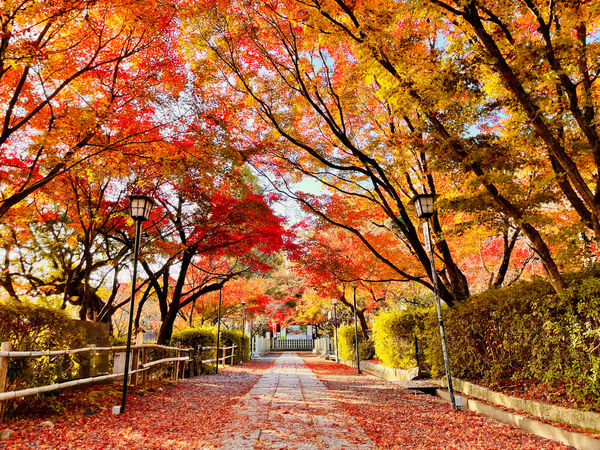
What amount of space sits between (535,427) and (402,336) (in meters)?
6.35

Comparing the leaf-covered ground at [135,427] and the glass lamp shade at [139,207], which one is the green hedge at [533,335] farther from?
the glass lamp shade at [139,207]

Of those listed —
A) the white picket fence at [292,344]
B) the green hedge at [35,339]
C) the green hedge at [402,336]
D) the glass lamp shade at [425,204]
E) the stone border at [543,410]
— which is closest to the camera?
the stone border at [543,410]

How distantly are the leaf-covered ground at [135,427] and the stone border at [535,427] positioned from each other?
11.8ft

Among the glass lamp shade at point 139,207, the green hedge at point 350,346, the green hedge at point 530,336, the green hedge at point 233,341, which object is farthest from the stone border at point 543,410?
the green hedge at point 233,341

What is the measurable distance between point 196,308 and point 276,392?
15596 millimetres

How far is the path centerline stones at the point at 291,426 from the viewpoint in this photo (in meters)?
3.68

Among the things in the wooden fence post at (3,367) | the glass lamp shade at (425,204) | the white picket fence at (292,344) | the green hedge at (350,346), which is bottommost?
the white picket fence at (292,344)

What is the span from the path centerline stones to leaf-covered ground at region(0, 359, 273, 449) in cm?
26

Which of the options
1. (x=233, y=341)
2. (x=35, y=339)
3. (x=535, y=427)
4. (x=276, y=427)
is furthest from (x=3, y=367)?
(x=233, y=341)

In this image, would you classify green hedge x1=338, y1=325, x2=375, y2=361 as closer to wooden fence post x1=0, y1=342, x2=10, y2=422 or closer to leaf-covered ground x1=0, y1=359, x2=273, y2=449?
leaf-covered ground x1=0, y1=359, x2=273, y2=449

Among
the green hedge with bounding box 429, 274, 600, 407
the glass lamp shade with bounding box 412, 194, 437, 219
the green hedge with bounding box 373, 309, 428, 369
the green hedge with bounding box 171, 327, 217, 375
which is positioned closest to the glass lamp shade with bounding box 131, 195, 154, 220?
the glass lamp shade with bounding box 412, 194, 437, 219

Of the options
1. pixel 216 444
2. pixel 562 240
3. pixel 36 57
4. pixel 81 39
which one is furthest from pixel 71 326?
pixel 562 240

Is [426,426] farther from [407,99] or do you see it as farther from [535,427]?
[407,99]

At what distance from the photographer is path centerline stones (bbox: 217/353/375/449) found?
3.68m
